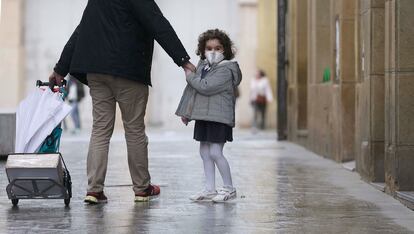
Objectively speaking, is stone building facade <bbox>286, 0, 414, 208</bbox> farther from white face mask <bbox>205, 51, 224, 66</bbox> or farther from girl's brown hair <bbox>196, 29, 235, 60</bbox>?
white face mask <bbox>205, 51, 224, 66</bbox>

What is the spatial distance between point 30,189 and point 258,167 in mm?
5197

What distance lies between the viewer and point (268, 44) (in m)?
30.9

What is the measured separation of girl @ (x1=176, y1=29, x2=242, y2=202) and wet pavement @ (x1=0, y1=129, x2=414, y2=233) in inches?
14.2

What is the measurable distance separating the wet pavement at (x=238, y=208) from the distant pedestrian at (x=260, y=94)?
15.0 metres

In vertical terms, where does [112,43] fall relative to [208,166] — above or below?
above

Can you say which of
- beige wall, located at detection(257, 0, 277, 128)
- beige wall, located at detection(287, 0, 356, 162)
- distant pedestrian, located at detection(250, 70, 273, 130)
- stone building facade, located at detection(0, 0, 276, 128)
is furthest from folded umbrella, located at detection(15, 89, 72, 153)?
stone building facade, located at detection(0, 0, 276, 128)

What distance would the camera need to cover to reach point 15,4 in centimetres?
3162

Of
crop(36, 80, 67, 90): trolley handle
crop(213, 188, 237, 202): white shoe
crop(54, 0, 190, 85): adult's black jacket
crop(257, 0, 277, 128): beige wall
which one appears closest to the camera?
crop(54, 0, 190, 85): adult's black jacket

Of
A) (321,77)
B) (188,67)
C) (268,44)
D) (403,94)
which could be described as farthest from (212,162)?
(268,44)

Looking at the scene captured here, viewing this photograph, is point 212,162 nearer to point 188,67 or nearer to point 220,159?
point 220,159

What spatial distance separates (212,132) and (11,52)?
74.8ft

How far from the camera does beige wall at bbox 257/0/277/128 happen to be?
101 feet

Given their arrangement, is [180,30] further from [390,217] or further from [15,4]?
[390,217]

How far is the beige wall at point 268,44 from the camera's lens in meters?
30.8
